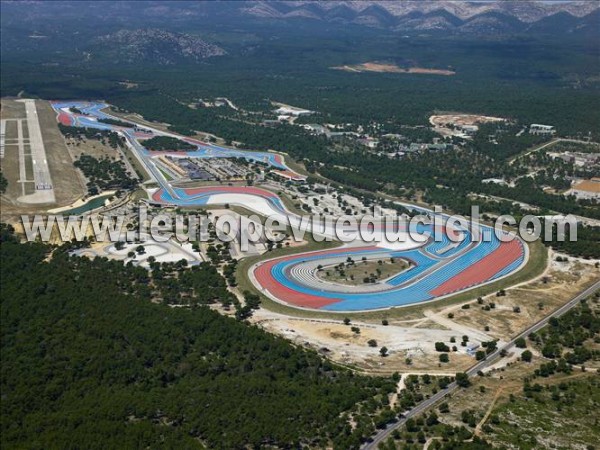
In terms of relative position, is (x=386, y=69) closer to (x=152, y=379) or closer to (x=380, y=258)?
(x=380, y=258)

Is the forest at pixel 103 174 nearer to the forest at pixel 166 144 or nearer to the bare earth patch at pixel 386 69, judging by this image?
the forest at pixel 166 144

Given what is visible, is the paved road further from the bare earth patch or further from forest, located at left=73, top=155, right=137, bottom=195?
the bare earth patch

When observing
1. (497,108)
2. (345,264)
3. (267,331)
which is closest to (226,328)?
(267,331)

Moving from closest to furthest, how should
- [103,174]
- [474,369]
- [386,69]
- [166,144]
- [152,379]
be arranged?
[152,379] < [474,369] < [103,174] < [166,144] < [386,69]

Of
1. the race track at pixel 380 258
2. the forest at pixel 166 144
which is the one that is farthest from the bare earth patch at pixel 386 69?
the race track at pixel 380 258

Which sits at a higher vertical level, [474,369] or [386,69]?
[386,69]

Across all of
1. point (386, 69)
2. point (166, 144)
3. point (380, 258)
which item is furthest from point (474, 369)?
point (386, 69)

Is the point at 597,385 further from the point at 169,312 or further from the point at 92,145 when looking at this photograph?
the point at 92,145
